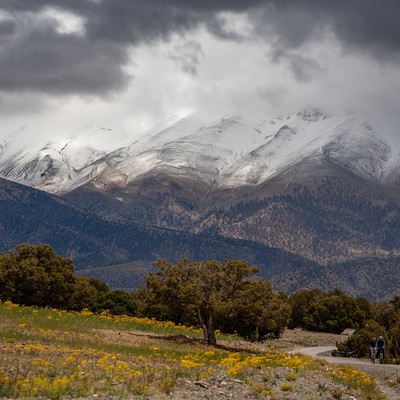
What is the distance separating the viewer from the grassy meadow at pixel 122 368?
89.8ft

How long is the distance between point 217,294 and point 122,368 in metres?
22.9

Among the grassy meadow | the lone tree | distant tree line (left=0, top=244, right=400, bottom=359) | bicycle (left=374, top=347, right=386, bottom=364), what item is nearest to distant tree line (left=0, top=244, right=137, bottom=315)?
distant tree line (left=0, top=244, right=400, bottom=359)

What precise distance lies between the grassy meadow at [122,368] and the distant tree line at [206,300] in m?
3.79

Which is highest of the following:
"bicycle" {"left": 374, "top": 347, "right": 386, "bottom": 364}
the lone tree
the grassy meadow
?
the lone tree

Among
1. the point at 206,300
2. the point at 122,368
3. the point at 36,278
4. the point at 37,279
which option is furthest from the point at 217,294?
the point at 37,279

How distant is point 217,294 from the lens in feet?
174

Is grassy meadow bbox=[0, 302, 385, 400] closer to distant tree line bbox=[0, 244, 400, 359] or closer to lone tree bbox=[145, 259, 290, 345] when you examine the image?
lone tree bbox=[145, 259, 290, 345]

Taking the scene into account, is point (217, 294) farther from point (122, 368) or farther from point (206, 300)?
point (122, 368)

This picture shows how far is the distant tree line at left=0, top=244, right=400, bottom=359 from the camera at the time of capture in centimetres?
5234

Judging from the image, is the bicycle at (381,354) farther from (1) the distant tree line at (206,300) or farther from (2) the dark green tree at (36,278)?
(2) the dark green tree at (36,278)

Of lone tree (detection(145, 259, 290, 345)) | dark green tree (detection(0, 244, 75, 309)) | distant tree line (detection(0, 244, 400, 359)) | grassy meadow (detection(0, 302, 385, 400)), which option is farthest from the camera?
dark green tree (detection(0, 244, 75, 309))

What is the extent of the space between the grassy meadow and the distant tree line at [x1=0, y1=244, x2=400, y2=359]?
3.79 metres

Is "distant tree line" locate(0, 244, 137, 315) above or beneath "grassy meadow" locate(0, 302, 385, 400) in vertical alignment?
above

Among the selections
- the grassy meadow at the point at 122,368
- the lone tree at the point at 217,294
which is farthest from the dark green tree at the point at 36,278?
the grassy meadow at the point at 122,368
